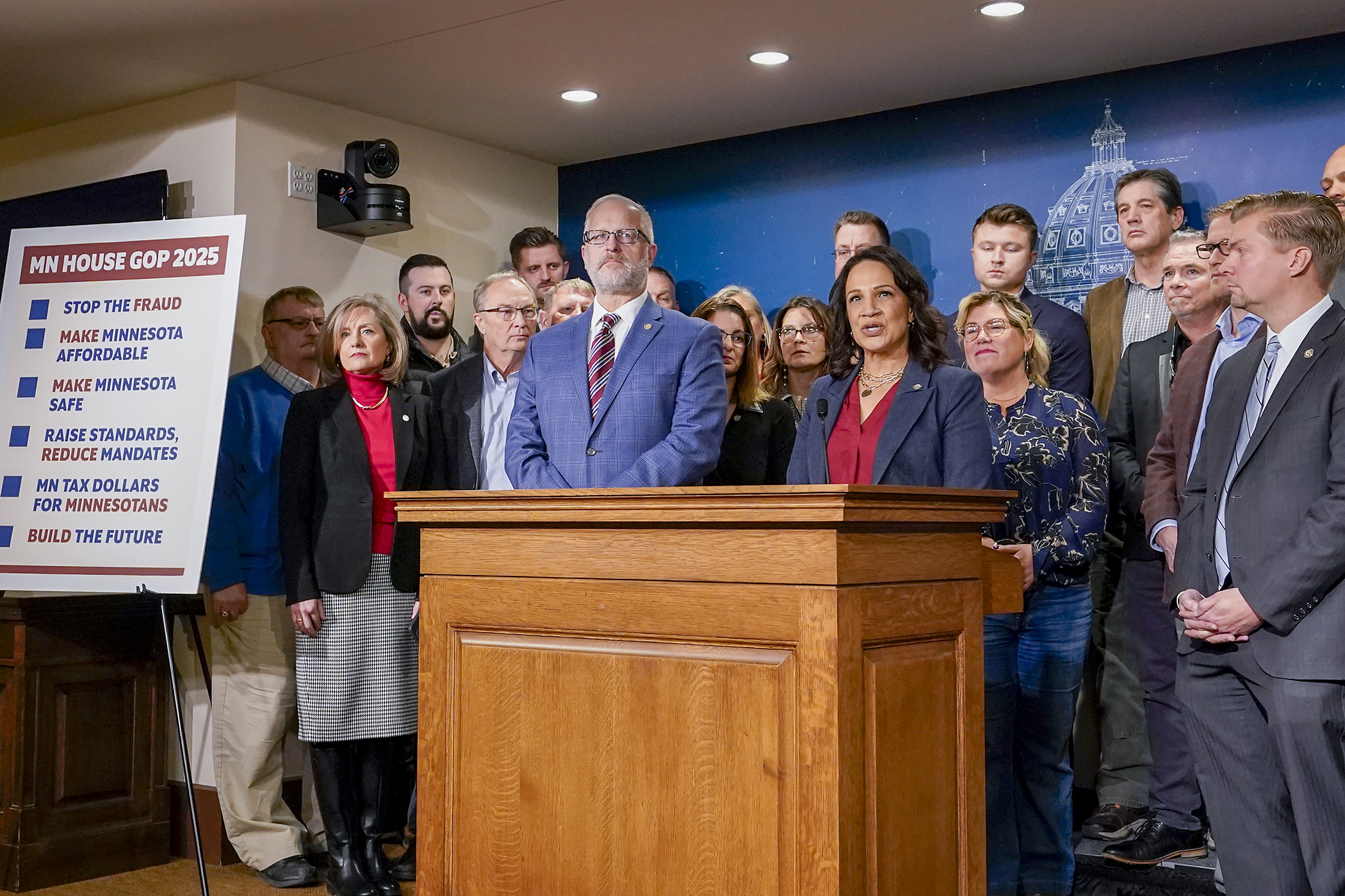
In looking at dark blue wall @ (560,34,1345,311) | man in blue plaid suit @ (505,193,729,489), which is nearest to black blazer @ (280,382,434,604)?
man in blue plaid suit @ (505,193,729,489)

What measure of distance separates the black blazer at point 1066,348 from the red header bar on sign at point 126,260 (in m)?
2.33

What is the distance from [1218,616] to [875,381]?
0.89 m

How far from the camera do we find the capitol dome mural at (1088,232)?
4.92 m

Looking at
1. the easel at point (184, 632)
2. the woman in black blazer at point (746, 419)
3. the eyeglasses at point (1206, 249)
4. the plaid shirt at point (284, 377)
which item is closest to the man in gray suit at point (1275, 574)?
the eyeglasses at point (1206, 249)

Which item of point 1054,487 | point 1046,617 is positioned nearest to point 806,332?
point 1054,487

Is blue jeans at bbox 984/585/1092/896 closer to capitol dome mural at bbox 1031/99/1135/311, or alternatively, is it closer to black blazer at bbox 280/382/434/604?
black blazer at bbox 280/382/434/604

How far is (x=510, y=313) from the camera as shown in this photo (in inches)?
162

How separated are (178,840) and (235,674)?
688 millimetres

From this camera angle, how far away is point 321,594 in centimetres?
397

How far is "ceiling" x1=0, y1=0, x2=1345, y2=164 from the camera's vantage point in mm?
4215

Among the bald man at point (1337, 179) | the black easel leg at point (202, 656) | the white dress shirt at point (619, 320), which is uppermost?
the bald man at point (1337, 179)

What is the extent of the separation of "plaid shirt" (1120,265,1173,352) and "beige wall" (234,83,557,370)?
277 centimetres

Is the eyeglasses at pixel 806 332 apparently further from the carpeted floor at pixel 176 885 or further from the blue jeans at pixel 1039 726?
the carpeted floor at pixel 176 885

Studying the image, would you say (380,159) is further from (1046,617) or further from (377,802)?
(1046,617)
